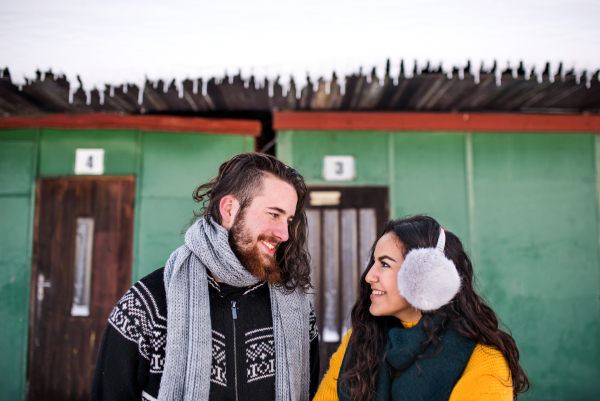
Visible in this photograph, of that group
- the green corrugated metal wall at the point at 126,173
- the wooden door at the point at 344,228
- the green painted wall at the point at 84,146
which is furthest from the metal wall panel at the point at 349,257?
the green painted wall at the point at 84,146

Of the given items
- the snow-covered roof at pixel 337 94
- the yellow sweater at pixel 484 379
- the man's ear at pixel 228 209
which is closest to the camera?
the yellow sweater at pixel 484 379

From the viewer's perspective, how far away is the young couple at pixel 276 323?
159 centimetres

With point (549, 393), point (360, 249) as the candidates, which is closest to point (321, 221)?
point (360, 249)

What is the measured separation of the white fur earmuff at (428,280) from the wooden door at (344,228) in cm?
316

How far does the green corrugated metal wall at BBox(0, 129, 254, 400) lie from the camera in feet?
15.4

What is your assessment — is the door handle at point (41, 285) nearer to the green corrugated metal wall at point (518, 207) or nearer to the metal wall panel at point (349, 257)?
the green corrugated metal wall at point (518, 207)

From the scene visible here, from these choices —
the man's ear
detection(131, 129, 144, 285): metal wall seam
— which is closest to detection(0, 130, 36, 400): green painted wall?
detection(131, 129, 144, 285): metal wall seam

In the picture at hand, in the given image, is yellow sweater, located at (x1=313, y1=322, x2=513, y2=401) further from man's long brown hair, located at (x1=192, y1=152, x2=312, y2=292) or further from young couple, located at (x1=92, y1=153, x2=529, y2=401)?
man's long brown hair, located at (x1=192, y1=152, x2=312, y2=292)

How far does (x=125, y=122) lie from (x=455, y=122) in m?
4.05

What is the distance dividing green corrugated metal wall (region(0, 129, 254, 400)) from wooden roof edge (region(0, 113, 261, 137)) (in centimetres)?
8

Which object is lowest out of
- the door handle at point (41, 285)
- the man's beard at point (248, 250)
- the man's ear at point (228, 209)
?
the door handle at point (41, 285)

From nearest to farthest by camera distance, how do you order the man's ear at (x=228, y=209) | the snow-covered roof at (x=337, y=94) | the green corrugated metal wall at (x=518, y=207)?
the man's ear at (x=228, y=209) < the snow-covered roof at (x=337, y=94) < the green corrugated metal wall at (x=518, y=207)

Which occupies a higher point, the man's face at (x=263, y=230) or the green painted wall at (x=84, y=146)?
the green painted wall at (x=84, y=146)

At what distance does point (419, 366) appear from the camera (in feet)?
5.20
